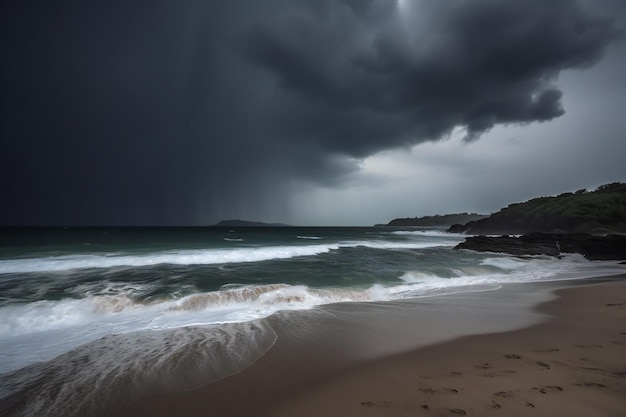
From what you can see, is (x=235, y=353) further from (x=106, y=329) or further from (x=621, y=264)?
(x=621, y=264)

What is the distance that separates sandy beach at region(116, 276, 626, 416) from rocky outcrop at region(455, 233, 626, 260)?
70.3ft

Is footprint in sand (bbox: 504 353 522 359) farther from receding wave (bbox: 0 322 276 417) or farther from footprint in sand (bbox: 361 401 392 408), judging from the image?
receding wave (bbox: 0 322 276 417)

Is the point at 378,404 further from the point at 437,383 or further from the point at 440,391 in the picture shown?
the point at 437,383

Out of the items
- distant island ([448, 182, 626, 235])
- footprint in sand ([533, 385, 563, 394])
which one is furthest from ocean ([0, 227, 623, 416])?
distant island ([448, 182, 626, 235])

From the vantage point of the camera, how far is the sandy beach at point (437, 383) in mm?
2889

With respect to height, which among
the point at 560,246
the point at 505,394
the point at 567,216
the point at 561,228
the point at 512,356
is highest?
the point at 567,216

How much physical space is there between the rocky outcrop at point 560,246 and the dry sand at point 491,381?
21112 mm

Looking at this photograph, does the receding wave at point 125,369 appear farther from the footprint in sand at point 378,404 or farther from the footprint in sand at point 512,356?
the footprint in sand at point 512,356

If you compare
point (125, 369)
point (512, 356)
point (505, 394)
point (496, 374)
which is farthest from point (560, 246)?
point (125, 369)

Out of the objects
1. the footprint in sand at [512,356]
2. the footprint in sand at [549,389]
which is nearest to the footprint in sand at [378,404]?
the footprint in sand at [549,389]

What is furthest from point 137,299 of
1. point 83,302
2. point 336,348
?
point 336,348

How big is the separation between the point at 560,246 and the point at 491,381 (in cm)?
2819

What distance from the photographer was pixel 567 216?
4288 cm

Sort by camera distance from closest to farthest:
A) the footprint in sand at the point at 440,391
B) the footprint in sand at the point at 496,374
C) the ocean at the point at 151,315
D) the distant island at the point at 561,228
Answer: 1. the footprint in sand at the point at 440,391
2. the footprint in sand at the point at 496,374
3. the ocean at the point at 151,315
4. the distant island at the point at 561,228
